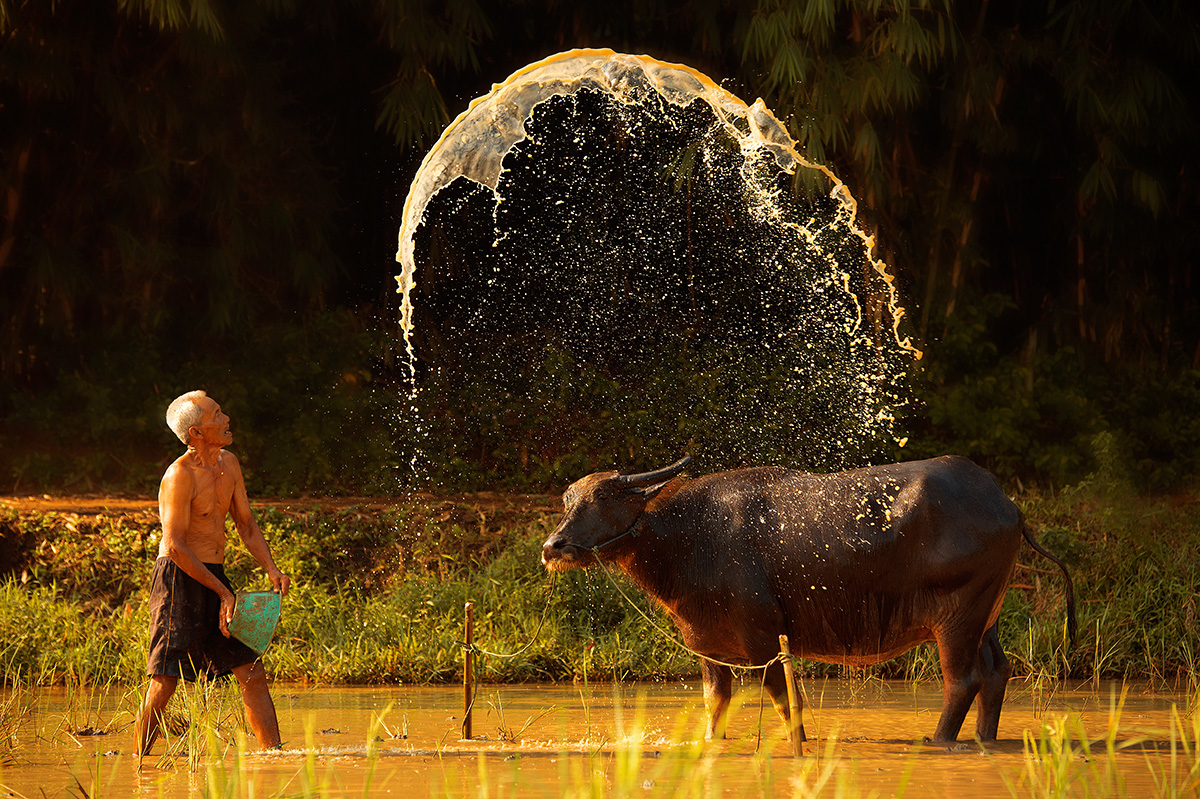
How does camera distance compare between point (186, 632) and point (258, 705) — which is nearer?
point (186, 632)

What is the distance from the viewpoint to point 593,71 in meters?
6.79

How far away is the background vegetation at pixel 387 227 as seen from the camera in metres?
10.9

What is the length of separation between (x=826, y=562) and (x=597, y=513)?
88 centimetres

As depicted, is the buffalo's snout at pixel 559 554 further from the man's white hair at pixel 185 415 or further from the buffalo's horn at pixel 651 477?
the man's white hair at pixel 185 415

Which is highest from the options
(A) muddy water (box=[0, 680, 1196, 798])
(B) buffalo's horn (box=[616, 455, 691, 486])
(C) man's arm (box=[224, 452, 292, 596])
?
(B) buffalo's horn (box=[616, 455, 691, 486])

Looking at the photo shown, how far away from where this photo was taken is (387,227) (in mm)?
12156

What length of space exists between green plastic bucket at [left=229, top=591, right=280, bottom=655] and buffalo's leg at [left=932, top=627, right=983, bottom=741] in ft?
7.88

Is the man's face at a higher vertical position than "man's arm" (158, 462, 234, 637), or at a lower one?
higher

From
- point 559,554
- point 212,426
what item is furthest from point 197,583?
point 559,554

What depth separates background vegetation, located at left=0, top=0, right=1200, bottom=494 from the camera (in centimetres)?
1085

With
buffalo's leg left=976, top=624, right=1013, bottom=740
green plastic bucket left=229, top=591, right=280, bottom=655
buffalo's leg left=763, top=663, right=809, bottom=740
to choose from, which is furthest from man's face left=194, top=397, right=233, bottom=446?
buffalo's leg left=976, top=624, right=1013, bottom=740

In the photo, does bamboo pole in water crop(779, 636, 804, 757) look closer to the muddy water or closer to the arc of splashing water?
the muddy water

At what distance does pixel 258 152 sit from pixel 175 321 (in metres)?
1.55

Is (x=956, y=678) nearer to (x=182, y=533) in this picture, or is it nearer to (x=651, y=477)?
(x=651, y=477)
